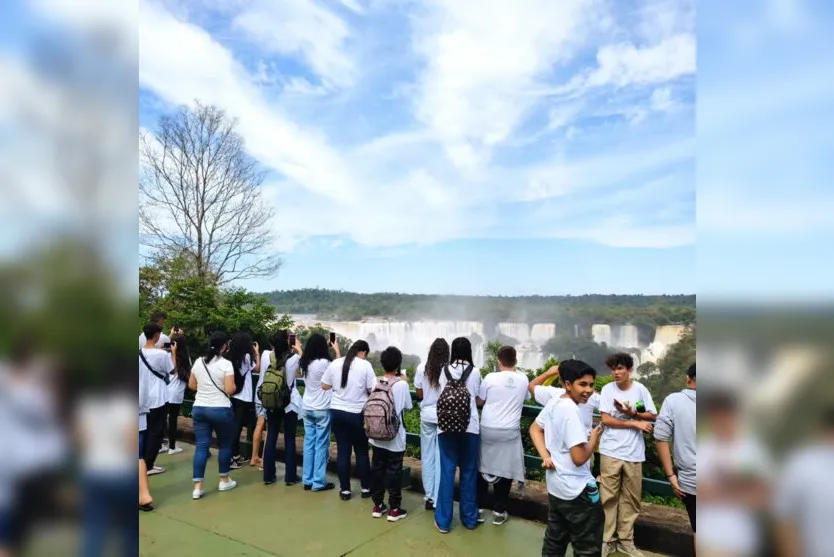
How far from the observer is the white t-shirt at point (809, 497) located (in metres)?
0.71

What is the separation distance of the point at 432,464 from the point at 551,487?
1.39 m

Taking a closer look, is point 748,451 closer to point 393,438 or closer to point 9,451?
point 9,451

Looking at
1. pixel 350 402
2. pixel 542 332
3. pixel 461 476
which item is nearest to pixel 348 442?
pixel 350 402

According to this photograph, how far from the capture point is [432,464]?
12.5 feet

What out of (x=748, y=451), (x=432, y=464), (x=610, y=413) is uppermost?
(x=748, y=451)

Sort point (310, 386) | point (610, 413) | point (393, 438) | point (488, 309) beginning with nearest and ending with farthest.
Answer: point (610, 413)
point (393, 438)
point (310, 386)
point (488, 309)

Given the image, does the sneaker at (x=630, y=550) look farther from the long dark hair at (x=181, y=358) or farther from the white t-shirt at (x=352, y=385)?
the long dark hair at (x=181, y=358)

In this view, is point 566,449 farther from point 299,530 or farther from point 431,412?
point 299,530

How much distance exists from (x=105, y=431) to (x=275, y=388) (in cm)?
353

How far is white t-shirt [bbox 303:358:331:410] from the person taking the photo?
13.7ft

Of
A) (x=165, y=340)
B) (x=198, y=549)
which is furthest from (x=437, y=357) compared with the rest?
(x=165, y=340)

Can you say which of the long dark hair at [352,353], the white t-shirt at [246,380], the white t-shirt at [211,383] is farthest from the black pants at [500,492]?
the white t-shirt at [246,380]

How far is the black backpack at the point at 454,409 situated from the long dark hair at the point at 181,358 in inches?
102

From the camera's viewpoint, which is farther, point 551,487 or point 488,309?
point 488,309
